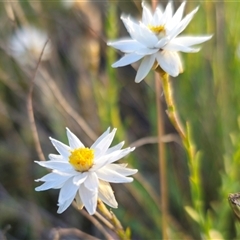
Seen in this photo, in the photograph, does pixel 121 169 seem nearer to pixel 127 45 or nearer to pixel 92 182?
pixel 92 182

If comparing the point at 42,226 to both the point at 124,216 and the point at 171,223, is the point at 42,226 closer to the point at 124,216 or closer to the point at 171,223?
the point at 124,216

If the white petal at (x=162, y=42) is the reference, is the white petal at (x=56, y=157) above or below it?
below

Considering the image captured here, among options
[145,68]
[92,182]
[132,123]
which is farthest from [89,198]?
[132,123]

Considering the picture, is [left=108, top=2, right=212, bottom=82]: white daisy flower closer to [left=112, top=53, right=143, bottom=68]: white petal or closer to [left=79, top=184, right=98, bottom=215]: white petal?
[left=112, top=53, right=143, bottom=68]: white petal

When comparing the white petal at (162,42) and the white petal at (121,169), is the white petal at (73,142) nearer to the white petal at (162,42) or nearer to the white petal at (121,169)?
the white petal at (121,169)

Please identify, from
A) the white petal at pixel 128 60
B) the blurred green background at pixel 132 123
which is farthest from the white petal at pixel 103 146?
the blurred green background at pixel 132 123

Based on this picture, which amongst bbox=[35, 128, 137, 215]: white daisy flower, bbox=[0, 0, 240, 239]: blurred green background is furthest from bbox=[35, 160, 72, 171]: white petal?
bbox=[0, 0, 240, 239]: blurred green background
